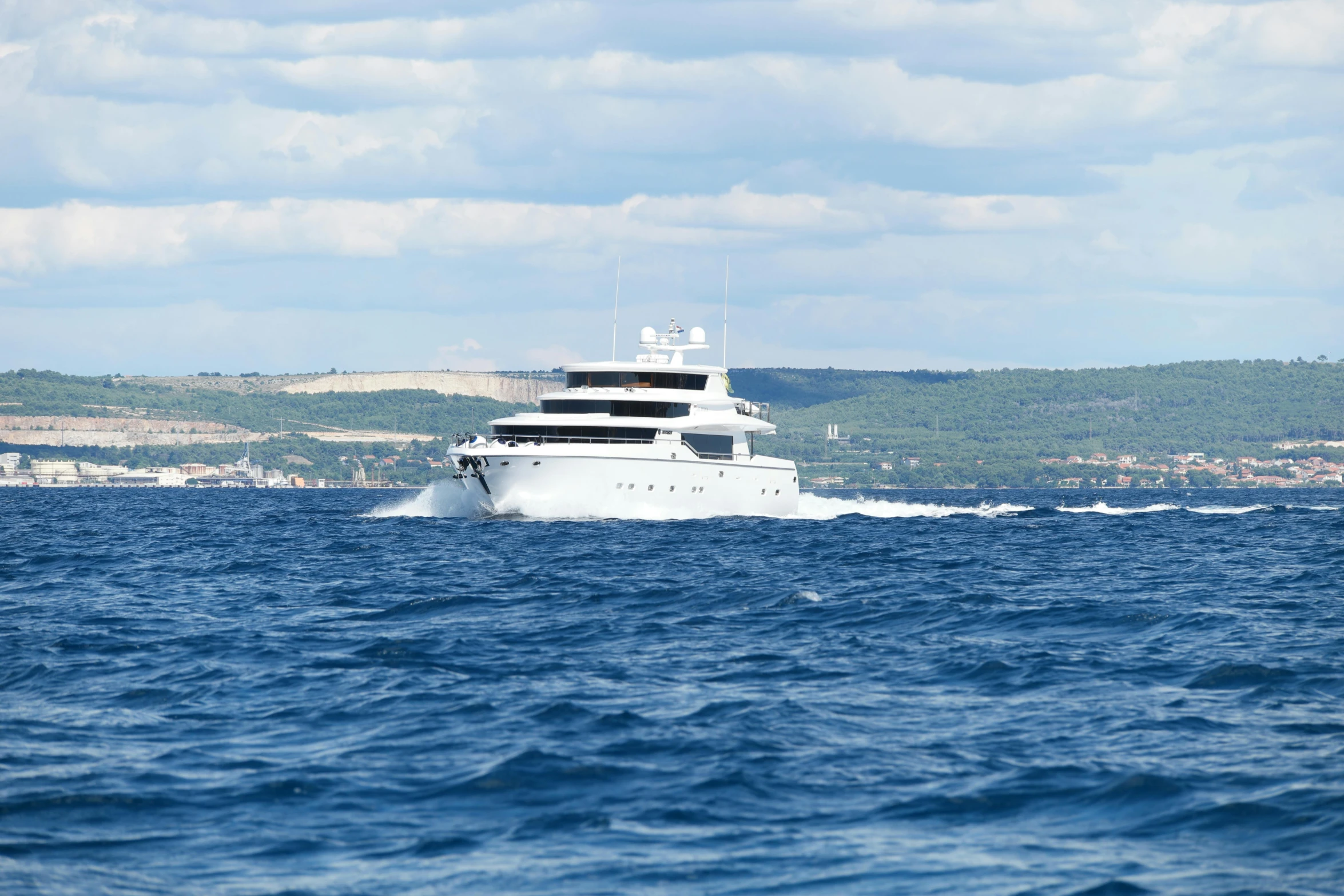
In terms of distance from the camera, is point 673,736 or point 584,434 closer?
point 673,736

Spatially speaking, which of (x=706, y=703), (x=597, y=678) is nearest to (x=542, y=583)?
(x=597, y=678)

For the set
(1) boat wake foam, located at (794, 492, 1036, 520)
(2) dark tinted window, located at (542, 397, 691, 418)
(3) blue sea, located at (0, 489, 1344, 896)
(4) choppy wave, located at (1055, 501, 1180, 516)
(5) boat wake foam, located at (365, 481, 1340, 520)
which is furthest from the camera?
(4) choppy wave, located at (1055, 501, 1180, 516)

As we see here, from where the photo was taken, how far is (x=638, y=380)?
5994 centimetres

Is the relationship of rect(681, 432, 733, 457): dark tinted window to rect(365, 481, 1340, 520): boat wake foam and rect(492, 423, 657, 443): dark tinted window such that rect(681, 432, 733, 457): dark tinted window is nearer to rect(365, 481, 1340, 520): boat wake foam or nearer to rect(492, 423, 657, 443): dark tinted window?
rect(492, 423, 657, 443): dark tinted window

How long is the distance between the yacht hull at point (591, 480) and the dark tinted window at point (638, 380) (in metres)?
4.13

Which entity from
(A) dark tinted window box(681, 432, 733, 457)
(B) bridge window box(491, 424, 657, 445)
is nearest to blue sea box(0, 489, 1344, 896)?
(B) bridge window box(491, 424, 657, 445)

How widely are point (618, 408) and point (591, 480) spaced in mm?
4459

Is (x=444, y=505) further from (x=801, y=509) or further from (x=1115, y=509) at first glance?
(x=1115, y=509)

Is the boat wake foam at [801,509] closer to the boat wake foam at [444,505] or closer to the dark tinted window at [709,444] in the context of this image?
the boat wake foam at [444,505]

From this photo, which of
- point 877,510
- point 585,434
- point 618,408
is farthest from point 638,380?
point 877,510

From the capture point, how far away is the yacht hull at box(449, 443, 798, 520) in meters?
54.3

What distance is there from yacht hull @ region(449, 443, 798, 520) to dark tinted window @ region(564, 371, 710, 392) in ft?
13.6

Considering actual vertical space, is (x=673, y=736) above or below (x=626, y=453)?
below

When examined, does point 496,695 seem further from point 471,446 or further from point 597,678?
point 471,446
